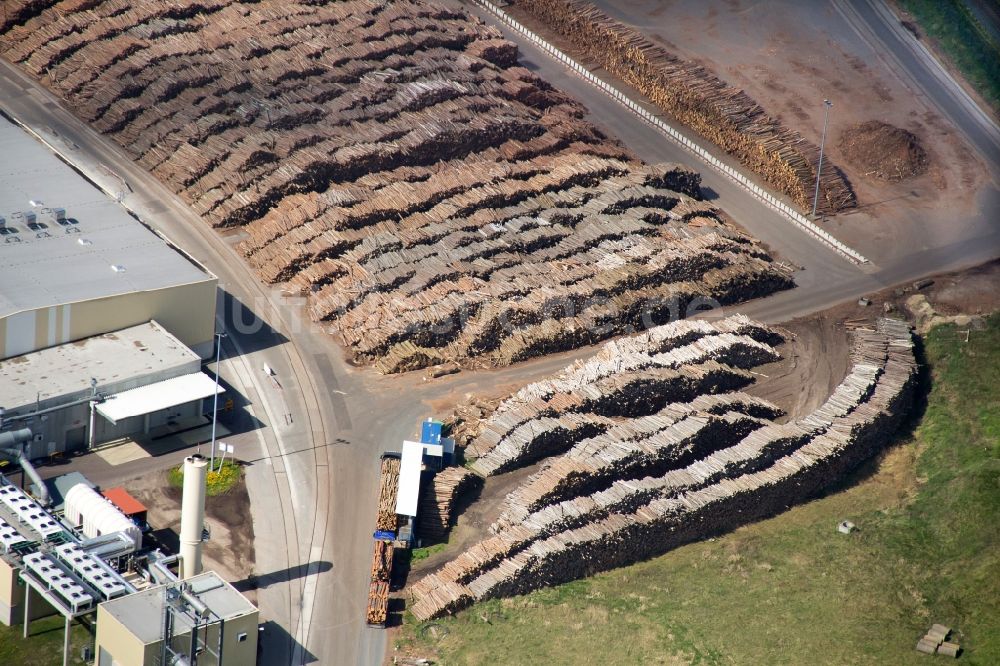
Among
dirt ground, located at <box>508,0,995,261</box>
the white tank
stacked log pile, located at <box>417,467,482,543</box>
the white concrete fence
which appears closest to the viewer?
the white tank

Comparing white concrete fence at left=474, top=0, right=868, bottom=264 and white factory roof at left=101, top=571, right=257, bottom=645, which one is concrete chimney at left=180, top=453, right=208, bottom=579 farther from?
white concrete fence at left=474, top=0, right=868, bottom=264

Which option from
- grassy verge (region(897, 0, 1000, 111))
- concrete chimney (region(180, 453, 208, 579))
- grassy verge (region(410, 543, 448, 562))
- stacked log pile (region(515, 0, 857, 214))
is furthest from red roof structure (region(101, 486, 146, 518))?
grassy verge (region(897, 0, 1000, 111))

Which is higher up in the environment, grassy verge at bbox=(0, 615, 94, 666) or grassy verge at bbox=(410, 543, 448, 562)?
grassy verge at bbox=(410, 543, 448, 562)

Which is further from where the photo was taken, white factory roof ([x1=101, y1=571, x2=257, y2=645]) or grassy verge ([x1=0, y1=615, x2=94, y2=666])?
grassy verge ([x1=0, y1=615, x2=94, y2=666])

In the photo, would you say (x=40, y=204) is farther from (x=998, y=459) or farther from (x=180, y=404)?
(x=998, y=459)

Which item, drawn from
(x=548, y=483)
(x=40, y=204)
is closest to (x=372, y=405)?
(x=548, y=483)

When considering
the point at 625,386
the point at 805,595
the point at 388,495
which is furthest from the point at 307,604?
the point at 805,595
